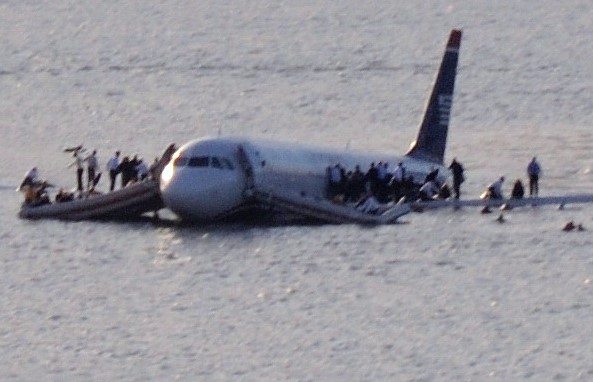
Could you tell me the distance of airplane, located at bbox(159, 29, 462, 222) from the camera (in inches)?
2576

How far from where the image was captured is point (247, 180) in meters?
66.1

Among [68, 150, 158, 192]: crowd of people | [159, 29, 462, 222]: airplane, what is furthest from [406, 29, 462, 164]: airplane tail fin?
[68, 150, 158, 192]: crowd of people

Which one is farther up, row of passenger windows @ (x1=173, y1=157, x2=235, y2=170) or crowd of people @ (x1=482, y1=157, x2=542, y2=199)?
row of passenger windows @ (x1=173, y1=157, x2=235, y2=170)

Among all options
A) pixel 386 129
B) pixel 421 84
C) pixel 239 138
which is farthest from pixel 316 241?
pixel 421 84

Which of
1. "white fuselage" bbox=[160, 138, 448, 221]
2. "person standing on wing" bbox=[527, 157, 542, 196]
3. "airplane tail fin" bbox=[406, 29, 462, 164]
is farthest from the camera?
"airplane tail fin" bbox=[406, 29, 462, 164]

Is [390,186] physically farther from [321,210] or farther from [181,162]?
[181,162]

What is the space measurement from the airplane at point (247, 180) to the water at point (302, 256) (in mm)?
857

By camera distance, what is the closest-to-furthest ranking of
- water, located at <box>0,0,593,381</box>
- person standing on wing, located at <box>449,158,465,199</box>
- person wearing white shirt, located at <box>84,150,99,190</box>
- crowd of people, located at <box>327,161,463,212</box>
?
water, located at <box>0,0,593,381</box>, crowd of people, located at <box>327,161,463,212</box>, person standing on wing, located at <box>449,158,465,199</box>, person wearing white shirt, located at <box>84,150,99,190</box>

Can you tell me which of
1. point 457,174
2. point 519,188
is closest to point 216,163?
point 457,174

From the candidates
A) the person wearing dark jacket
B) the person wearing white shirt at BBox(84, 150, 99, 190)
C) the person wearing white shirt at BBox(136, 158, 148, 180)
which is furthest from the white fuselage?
the person wearing white shirt at BBox(84, 150, 99, 190)

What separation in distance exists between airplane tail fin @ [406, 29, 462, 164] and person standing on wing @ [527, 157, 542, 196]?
6.08 m

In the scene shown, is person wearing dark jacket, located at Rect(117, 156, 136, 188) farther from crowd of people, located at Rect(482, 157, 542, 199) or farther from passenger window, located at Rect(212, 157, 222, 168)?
crowd of people, located at Rect(482, 157, 542, 199)

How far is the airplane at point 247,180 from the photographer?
65.4m

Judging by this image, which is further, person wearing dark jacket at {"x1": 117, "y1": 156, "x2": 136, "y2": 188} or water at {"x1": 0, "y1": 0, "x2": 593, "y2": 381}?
person wearing dark jacket at {"x1": 117, "y1": 156, "x2": 136, "y2": 188}
